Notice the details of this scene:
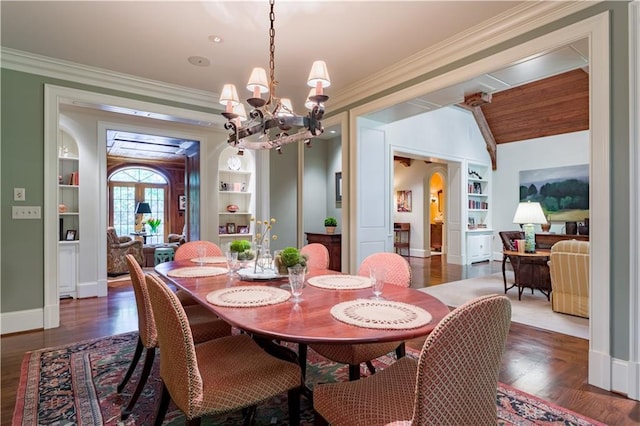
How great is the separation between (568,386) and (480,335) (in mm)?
1919

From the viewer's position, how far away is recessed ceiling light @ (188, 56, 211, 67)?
127 inches

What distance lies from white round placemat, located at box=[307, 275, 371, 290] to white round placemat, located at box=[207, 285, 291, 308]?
27cm

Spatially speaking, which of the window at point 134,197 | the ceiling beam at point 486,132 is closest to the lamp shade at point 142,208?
the window at point 134,197

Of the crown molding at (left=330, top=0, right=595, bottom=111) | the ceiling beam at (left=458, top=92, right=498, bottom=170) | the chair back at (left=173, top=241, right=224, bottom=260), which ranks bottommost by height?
the chair back at (left=173, top=241, right=224, bottom=260)

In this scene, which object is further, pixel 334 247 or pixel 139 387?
pixel 334 247

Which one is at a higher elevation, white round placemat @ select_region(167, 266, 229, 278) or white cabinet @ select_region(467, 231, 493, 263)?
white round placemat @ select_region(167, 266, 229, 278)

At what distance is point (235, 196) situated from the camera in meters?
5.96

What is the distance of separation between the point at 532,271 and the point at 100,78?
586 centimetres

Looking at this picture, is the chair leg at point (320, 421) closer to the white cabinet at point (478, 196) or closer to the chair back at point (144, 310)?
the chair back at point (144, 310)

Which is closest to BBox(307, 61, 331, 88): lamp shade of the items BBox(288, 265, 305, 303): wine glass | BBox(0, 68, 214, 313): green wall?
BBox(288, 265, 305, 303): wine glass

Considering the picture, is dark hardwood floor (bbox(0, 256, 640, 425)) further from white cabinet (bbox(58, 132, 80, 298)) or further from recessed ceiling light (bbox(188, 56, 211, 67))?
recessed ceiling light (bbox(188, 56, 211, 67))

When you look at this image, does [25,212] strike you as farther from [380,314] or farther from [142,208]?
[142,208]

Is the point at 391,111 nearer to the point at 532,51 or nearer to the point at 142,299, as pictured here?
the point at 532,51

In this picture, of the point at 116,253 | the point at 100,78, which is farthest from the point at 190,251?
the point at 116,253
